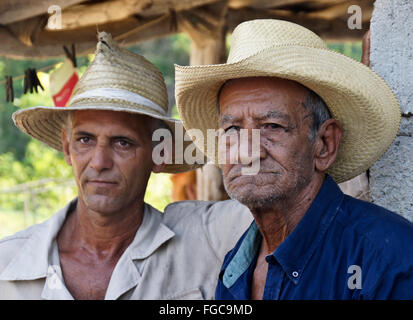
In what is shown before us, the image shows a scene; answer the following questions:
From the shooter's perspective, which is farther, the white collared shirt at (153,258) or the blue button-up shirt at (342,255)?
the white collared shirt at (153,258)

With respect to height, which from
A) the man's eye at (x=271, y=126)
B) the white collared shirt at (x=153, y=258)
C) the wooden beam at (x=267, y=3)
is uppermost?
the wooden beam at (x=267, y=3)

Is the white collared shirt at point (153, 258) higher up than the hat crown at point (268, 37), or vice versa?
the hat crown at point (268, 37)

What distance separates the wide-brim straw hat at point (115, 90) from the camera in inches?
102

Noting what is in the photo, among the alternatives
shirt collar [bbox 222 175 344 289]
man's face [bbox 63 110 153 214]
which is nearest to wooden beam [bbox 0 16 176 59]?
man's face [bbox 63 110 153 214]

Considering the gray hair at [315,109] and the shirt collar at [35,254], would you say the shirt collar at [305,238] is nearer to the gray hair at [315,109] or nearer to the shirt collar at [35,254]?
the gray hair at [315,109]

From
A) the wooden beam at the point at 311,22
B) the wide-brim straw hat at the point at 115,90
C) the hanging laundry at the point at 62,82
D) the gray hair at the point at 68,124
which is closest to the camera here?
the wide-brim straw hat at the point at 115,90

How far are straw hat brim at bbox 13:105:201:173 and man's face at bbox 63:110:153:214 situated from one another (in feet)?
0.31

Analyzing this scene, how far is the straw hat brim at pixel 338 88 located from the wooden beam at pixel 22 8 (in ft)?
5.28

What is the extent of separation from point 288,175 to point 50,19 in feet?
8.40

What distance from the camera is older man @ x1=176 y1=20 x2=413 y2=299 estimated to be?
174 centimetres

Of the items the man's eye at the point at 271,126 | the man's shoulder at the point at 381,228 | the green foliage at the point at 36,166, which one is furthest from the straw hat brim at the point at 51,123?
the green foliage at the point at 36,166

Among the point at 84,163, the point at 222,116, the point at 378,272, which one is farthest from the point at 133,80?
the point at 378,272

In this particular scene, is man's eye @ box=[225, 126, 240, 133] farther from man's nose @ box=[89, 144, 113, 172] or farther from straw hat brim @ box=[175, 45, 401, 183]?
man's nose @ box=[89, 144, 113, 172]

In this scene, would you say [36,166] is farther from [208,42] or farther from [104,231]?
[104,231]
